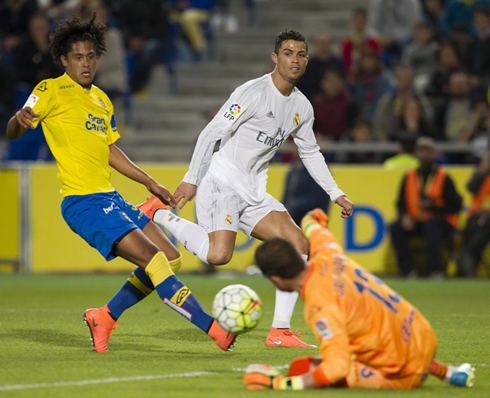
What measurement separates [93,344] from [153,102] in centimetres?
1190

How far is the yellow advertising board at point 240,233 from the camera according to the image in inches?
568

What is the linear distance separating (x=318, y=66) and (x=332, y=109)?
3.50 ft

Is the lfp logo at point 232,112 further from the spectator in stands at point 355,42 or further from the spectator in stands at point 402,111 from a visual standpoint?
the spectator in stands at point 355,42

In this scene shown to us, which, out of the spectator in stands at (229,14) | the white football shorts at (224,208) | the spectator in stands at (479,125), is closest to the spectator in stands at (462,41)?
the spectator in stands at (479,125)

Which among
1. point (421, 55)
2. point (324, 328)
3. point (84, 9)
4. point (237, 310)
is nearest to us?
point (324, 328)

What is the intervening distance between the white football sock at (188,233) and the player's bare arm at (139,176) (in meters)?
0.47

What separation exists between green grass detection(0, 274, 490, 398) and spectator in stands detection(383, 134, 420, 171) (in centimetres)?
273

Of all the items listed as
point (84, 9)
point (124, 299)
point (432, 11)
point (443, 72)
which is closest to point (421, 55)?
point (443, 72)

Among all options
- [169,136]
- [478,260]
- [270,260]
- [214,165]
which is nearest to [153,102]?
[169,136]

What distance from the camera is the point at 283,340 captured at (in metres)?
7.35

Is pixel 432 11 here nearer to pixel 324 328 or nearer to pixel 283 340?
pixel 283 340

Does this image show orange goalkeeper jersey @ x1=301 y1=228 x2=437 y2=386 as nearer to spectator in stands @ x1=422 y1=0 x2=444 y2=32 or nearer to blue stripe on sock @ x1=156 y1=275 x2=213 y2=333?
blue stripe on sock @ x1=156 y1=275 x2=213 y2=333

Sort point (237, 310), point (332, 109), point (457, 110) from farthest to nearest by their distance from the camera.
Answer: point (332, 109), point (457, 110), point (237, 310)

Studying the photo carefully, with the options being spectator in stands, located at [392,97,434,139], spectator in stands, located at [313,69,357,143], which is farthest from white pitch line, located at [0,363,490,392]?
spectator in stands, located at [313,69,357,143]
